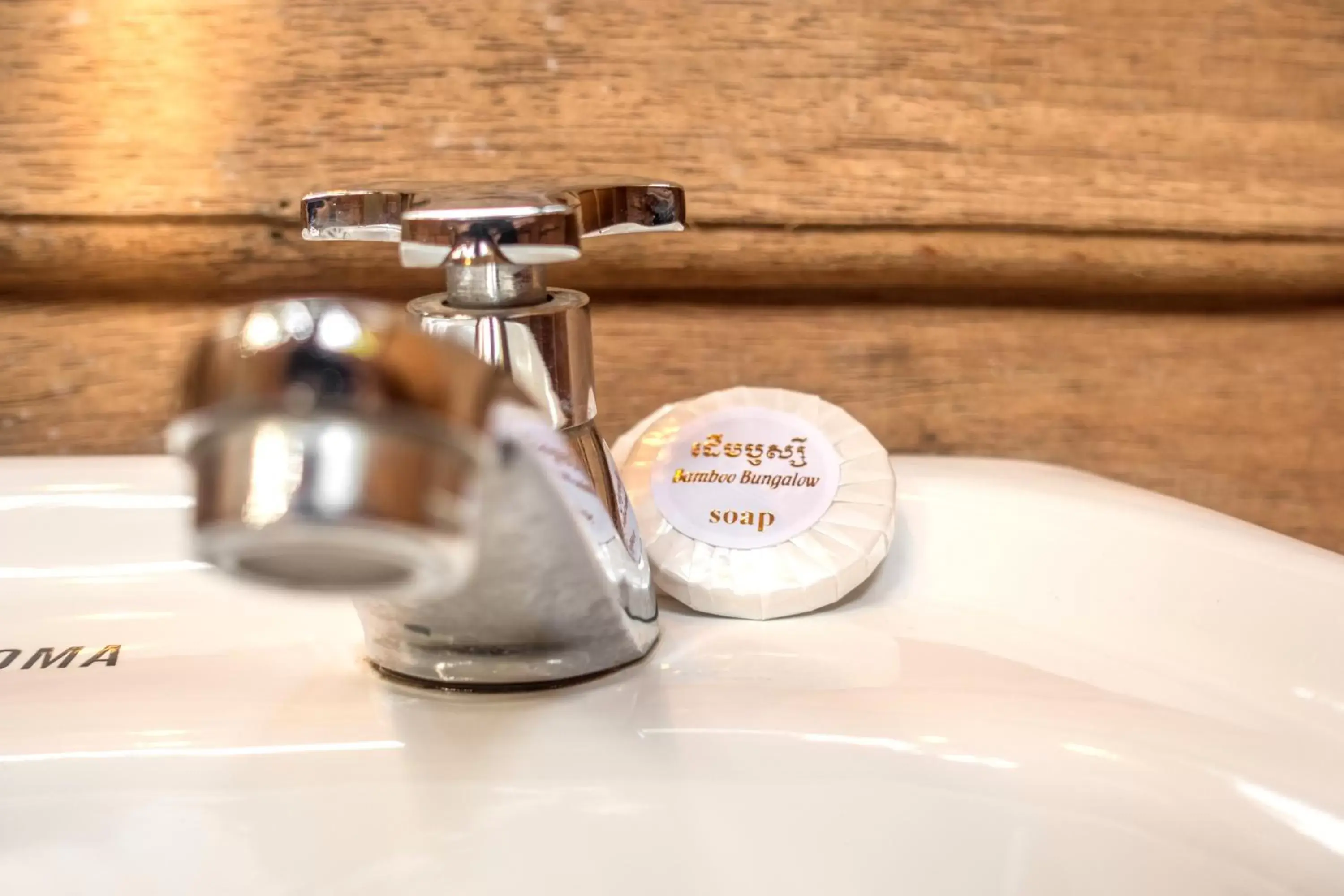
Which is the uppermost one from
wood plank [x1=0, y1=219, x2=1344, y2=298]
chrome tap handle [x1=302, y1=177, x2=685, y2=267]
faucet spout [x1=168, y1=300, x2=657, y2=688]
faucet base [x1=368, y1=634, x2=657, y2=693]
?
chrome tap handle [x1=302, y1=177, x2=685, y2=267]

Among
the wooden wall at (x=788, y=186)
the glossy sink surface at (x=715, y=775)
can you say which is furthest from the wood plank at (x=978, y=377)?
the glossy sink surface at (x=715, y=775)

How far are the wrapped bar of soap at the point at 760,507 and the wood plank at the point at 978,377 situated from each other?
6 centimetres

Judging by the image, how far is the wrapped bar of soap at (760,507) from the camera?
0.98 feet

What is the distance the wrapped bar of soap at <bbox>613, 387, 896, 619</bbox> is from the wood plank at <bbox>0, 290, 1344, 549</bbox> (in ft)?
0.19

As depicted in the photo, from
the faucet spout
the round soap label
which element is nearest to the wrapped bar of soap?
the round soap label

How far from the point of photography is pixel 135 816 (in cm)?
24

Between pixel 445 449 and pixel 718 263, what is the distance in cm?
24

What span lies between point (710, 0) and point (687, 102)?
0.12ft

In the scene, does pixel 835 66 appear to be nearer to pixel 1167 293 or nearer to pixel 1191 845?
pixel 1167 293

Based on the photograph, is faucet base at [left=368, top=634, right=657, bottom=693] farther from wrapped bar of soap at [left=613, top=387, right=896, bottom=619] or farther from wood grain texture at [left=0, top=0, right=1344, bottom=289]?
wood grain texture at [left=0, top=0, right=1344, bottom=289]

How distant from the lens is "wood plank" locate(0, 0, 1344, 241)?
0.35 m

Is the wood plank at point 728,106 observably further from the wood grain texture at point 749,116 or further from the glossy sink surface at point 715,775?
the glossy sink surface at point 715,775


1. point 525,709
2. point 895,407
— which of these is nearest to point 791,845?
point 525,709

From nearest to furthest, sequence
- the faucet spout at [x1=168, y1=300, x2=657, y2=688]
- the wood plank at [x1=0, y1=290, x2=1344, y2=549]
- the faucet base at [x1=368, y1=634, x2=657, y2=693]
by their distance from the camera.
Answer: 1. the faucet spout at [x1=168, y1=300, x2=657, y2=688]
2. the faucet base at [x1=368, y1=634, x2=657, y2=693]
3. the wood plank at [x1=0, y1=290, x2=1344, y2=549]
